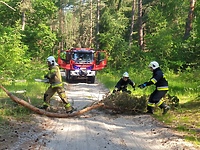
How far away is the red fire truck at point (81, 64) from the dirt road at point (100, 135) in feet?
37.1

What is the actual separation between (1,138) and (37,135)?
2.94ft

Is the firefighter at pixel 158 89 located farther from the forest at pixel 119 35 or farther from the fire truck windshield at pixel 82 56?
the fire truck windshield at pixel 82 56

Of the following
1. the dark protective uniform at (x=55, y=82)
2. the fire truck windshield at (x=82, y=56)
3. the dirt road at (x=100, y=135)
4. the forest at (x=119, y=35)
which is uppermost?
the forest at (x=119, y=35)

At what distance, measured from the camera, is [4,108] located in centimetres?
941

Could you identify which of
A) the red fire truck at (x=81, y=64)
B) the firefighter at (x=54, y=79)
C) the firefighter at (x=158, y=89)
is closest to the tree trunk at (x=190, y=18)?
the red fire truck at (x=81, y=64)

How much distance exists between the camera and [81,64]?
21391 mm

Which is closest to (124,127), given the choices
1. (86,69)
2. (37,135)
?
(37,135)

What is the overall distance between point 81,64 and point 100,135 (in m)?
14.1

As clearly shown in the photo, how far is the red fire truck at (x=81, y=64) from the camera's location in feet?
69.9

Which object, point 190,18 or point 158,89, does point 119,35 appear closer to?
point 190,18

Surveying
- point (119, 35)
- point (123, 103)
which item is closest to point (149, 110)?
point (123, 103)

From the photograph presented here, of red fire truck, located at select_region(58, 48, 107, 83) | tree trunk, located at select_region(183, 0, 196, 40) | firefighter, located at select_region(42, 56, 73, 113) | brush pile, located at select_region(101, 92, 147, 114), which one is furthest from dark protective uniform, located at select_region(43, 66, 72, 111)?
tree trunk, located at select_region(183, 0, 196, 40)

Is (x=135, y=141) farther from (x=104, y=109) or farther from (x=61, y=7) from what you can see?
(x=61, y=7)

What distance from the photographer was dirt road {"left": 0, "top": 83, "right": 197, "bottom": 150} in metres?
6.64
